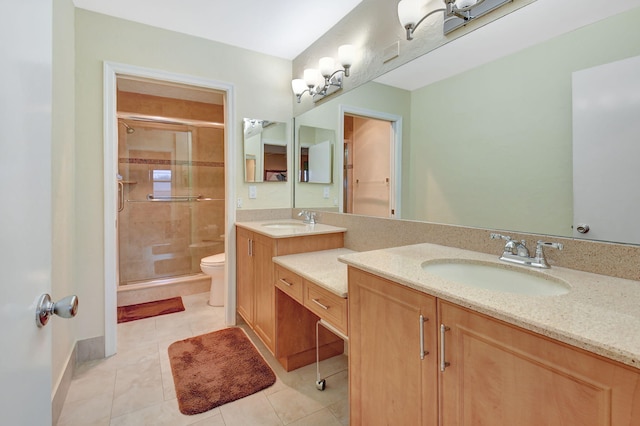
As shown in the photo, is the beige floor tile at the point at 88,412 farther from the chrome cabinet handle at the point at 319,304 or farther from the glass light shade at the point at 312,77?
the glass light shade at the point at 312,77

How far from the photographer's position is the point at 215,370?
73.7 inches

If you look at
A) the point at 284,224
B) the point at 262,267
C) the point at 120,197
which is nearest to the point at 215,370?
the point at 262,267

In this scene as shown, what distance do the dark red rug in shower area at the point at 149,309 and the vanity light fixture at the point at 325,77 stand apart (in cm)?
235

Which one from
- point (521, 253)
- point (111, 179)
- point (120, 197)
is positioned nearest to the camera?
point (521, 253)

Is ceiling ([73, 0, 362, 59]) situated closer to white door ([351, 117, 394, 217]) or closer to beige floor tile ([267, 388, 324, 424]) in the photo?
white door ([351, 117, 394, 217])

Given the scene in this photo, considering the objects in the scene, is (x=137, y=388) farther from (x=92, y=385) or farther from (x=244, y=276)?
(x=244, y=276)

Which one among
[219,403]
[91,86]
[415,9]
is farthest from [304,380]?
[91,86]

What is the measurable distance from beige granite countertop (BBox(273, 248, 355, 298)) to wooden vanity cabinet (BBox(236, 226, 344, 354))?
0.07m

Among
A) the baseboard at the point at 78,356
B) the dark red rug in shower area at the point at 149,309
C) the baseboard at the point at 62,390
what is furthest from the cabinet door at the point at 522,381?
the dark red rug in shower area at the point at 149,309

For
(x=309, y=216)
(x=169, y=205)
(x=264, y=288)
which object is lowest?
(x=264, y=288)

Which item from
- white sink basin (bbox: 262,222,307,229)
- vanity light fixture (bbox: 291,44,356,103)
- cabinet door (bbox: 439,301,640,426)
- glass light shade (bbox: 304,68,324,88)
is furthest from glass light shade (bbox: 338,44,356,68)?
cabinet door (bbox: 439,301,640,426)

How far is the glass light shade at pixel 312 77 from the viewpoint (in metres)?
2.39

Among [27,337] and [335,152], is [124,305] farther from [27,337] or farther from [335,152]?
[27,337]

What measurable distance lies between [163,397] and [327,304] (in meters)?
1.12
